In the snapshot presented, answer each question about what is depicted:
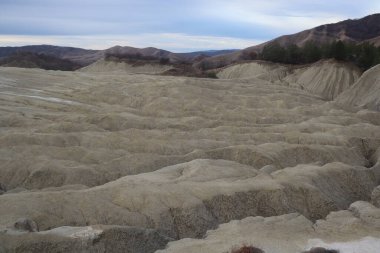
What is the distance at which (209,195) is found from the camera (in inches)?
731

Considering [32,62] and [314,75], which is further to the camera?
[32,62]

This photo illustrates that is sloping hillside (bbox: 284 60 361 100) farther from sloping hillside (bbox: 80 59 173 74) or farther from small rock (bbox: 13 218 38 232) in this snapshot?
small rock (bbox: 13 218 38 232)

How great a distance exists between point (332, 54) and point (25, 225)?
66303mm

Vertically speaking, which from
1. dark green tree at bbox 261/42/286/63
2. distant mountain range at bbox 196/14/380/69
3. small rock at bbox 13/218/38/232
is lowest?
small rock at bbox 13/218/38/232

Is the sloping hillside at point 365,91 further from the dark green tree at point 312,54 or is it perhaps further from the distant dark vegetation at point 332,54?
the dark green tree at point 312,54

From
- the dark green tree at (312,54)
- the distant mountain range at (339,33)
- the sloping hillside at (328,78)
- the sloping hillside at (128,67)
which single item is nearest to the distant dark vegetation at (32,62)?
the sloping hillside at (128,67)

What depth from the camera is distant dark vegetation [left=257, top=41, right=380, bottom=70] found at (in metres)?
71.2

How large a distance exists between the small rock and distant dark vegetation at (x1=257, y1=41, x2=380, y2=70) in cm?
6141

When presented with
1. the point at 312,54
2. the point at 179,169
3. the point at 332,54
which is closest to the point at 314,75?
the point at 332,54

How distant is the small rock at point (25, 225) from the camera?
14234mm

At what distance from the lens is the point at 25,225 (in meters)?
14.4

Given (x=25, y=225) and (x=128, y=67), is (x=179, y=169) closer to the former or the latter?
(x=25, y=225)

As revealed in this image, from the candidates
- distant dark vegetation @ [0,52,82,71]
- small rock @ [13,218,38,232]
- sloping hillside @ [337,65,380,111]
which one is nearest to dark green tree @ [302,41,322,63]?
sloping hillside @ [337,65,380,111]

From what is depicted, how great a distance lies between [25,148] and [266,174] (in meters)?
12.6
